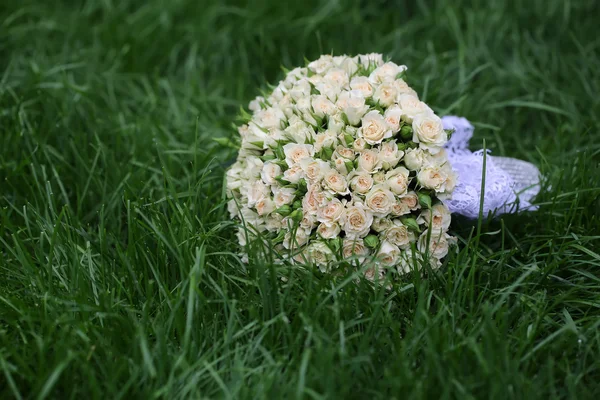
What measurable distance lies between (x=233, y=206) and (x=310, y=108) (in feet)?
1.29

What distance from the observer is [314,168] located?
1.99 m

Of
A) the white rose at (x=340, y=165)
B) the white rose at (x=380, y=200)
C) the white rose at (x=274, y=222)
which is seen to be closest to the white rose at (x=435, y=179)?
the white rose at (x=380, y=200)

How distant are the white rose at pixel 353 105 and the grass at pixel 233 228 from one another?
46 cm

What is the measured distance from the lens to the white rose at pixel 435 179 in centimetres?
198

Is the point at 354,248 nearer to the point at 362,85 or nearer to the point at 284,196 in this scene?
the point at 284,196

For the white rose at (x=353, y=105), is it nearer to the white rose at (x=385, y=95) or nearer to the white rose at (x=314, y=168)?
the white rose at (x=385, y=95)

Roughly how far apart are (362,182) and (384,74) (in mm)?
425

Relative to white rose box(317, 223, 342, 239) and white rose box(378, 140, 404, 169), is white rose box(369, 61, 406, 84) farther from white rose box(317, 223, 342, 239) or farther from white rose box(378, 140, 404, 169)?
white rose box(317, 223, 342, 239)

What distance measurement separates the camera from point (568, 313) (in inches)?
75.7

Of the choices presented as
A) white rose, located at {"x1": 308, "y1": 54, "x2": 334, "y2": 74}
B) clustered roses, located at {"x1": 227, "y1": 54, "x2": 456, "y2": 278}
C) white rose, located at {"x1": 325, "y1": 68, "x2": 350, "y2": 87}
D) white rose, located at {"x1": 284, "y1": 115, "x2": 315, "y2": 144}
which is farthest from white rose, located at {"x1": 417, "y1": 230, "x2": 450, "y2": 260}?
white rose, located at {"x1": 308, "y1": 54, "x2": 334, "y2": 74}

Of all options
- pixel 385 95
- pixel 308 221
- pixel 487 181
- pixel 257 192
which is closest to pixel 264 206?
pixel 257 192

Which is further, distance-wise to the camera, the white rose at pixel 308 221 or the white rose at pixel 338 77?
the white rose at pixel 338 77

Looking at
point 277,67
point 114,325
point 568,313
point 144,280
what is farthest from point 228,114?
point 568,313

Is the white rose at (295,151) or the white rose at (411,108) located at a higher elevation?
the white rose at (411,108)
